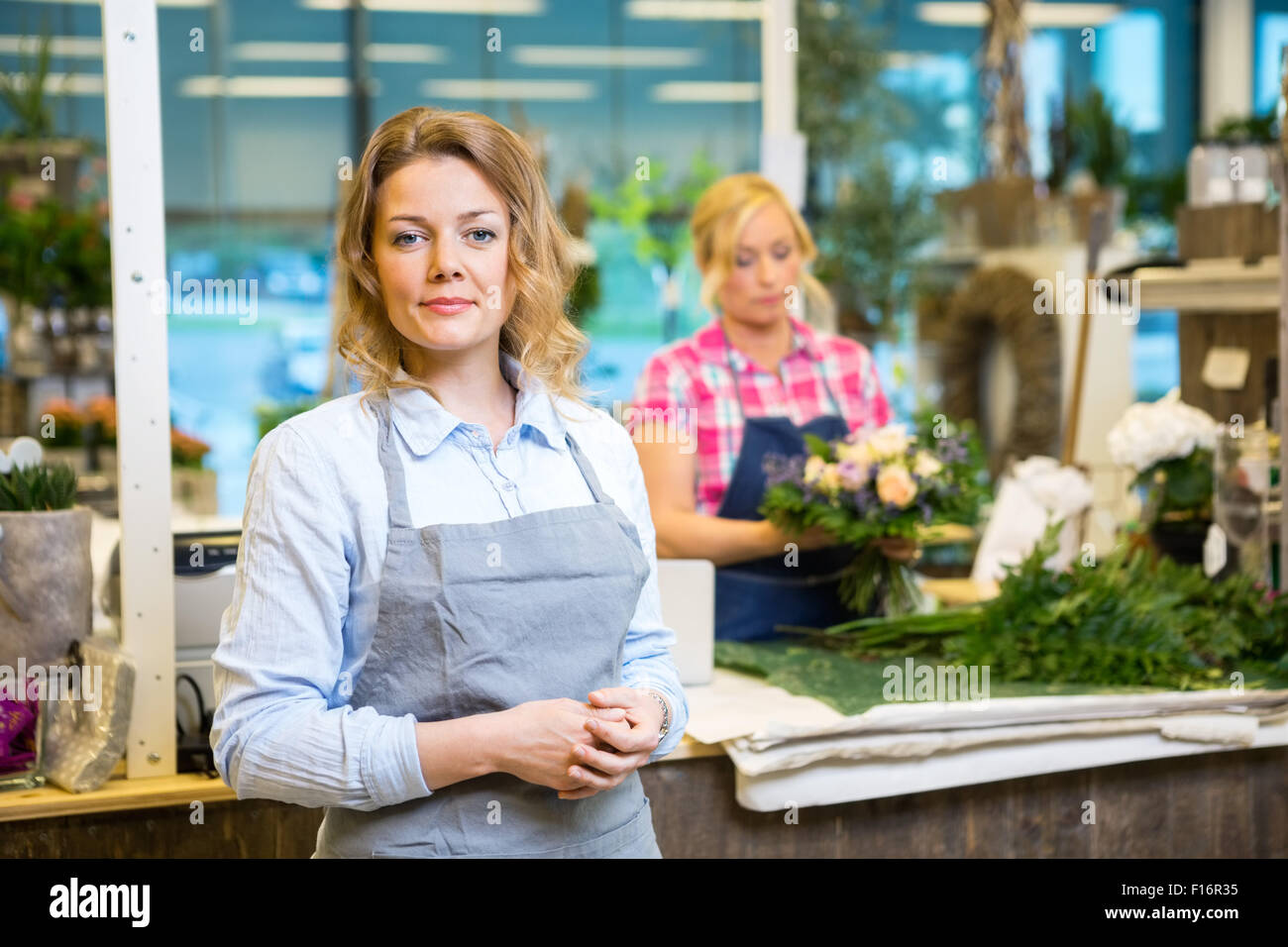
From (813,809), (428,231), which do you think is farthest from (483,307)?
(813,809)

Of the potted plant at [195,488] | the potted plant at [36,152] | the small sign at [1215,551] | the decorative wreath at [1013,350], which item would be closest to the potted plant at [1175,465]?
the small sign at [1215,551]

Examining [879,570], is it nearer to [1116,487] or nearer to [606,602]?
[606,602]

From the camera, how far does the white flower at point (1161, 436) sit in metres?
2.88

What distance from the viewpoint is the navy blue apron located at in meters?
2.81

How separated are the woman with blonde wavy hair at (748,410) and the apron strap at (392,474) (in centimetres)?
131

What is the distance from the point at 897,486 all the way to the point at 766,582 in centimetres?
41

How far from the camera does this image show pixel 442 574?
1.42 meters

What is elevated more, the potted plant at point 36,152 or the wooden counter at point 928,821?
the potted plant at point 36,152

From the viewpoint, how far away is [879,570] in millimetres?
2734

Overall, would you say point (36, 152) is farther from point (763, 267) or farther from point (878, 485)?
point (878, 485)

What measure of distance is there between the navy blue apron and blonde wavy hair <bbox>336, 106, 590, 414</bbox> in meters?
1.28

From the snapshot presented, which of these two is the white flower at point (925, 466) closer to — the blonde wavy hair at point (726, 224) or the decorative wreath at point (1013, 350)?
the blonde wavy hair at point (726, 224)

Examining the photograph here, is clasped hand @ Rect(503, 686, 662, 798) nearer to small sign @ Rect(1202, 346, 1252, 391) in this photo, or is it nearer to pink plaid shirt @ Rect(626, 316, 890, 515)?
pink plaid shirt @ Rect(626, 316, 890, 515)

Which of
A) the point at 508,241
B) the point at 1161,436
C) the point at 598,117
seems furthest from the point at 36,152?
the point at 508,241
